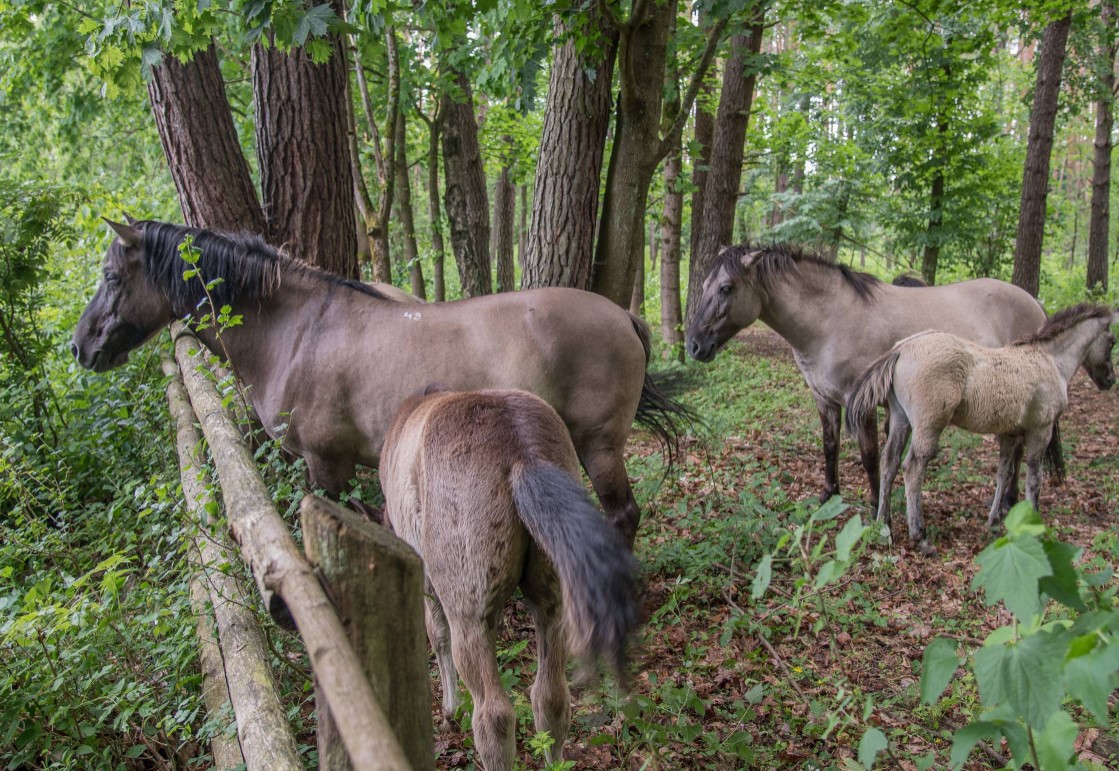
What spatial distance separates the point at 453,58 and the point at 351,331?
3606mm

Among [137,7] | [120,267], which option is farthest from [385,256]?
[137,7]

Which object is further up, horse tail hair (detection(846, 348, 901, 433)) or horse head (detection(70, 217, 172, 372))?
horse head (detection(70, 217, 172, 372))

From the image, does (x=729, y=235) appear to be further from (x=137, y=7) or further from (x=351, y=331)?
(x=137, y=7)

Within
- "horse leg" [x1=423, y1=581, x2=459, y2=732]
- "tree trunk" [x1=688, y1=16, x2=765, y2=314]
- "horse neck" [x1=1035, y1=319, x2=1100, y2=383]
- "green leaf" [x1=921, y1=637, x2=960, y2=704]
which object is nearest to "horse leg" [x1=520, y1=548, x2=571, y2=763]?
"horse leg" [x1=423, y1=581, x2=459, y2=732]

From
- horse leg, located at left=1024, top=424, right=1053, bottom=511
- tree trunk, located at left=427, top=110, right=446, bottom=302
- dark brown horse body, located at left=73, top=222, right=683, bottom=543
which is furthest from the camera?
tree trunk, located at left=427, top=110, right=446, bottom=302

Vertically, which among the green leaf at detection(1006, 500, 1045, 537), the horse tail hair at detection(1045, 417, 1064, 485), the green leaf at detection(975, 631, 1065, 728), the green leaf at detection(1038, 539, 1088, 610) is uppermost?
the green leaf at detection(1006, 500, 1045, 537)

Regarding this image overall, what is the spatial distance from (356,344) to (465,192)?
6224 millimetres

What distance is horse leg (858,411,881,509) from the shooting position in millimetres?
5727

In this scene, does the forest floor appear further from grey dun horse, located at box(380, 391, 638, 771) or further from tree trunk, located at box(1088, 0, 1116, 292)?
tree trunk, located at box(1088, 0, 1116, 292)

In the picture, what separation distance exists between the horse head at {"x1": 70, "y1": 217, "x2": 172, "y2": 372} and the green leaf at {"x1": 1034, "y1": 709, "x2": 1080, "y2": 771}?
525 cm

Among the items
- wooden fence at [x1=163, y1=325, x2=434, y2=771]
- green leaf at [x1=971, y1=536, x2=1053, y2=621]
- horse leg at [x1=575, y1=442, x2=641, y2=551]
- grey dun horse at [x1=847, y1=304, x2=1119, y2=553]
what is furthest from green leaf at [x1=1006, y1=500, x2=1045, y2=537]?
grey dun horse at [x1=847, y1=304, x2=1119, y2=553]

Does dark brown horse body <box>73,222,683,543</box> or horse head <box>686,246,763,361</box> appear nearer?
dark brown horse body <box>73,222,683,543</box>

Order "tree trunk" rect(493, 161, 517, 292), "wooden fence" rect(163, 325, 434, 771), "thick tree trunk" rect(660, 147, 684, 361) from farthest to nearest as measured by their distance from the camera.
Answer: "tree trunk" rect(493, 161, 517, 292), "thick tree trunk" rect(660, 147, 684, 361), "wooden fence" rect(163, 325, 434, 771)

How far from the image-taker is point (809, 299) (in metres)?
6.35
